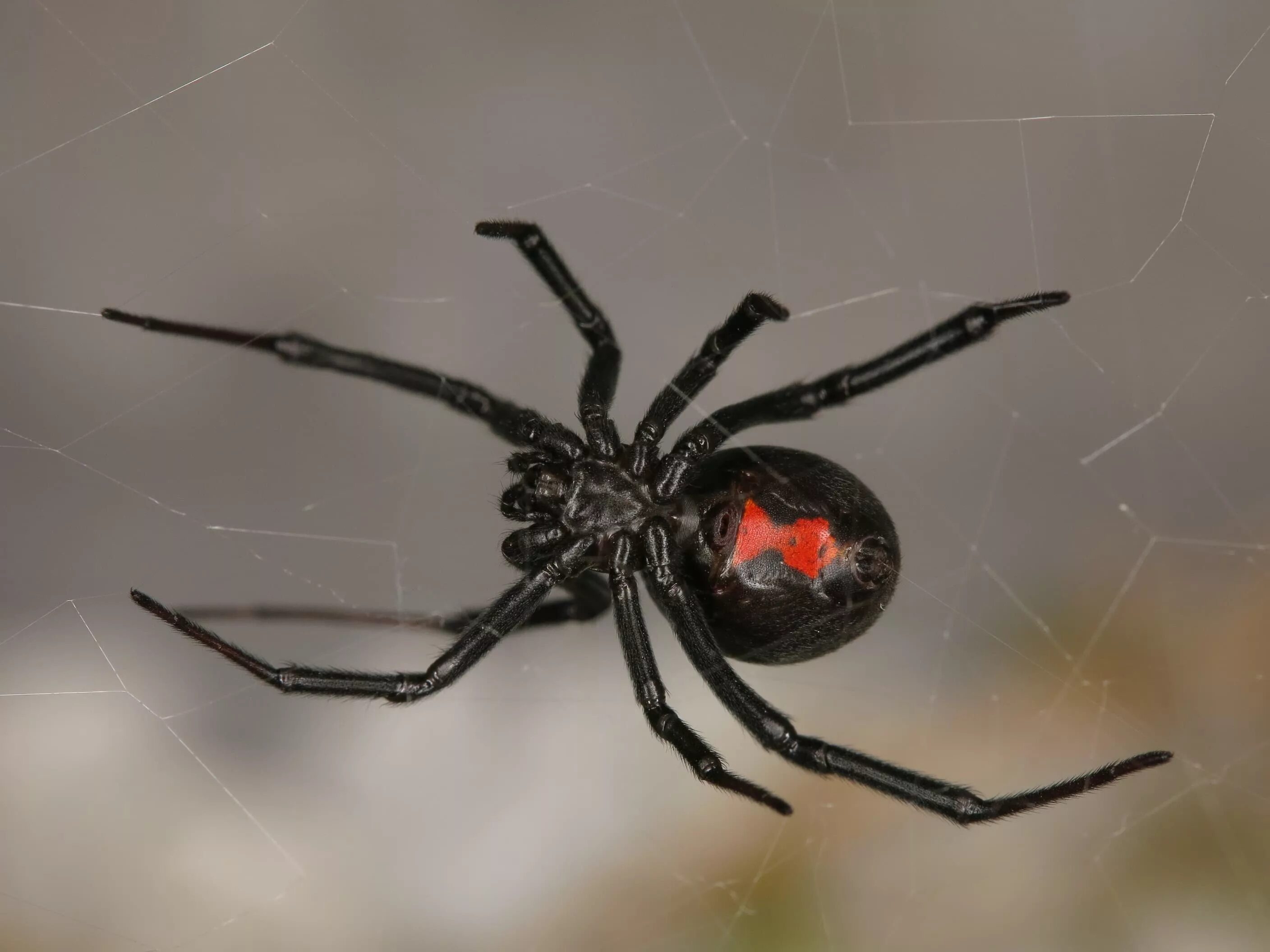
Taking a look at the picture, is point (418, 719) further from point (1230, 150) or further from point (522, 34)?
point (1230, 150)

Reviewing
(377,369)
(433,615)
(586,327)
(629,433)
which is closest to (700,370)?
(586,327)

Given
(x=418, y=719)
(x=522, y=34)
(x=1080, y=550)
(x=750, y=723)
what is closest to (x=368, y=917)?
(x=418, y=719)

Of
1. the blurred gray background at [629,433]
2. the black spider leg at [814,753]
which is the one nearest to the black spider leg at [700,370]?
the black spider leg at [814,753]

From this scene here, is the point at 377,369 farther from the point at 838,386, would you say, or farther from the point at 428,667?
the point at 838,386

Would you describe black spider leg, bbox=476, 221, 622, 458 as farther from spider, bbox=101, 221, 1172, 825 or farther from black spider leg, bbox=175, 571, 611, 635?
black spider leg, bbox=175, 571, 611, 635

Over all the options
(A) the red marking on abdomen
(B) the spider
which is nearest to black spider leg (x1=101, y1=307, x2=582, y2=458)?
(B) the spider
